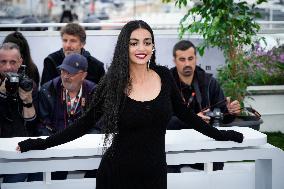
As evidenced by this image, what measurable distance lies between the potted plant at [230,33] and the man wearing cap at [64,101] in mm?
2034

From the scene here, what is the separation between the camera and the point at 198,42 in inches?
259

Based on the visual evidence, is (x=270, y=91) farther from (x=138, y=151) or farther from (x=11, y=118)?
(x=138, y=151)

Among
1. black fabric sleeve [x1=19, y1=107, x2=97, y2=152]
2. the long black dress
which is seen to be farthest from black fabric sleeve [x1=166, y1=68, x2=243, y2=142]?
black fabric sleeve [x1=19, y1=107, x2=97, y2=152]

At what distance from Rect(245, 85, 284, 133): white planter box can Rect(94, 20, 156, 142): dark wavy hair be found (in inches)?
176

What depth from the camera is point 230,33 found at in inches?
231

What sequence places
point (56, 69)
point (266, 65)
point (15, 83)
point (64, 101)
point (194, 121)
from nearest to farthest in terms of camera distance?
point (194, 121), point (15, 83), point (64, 101), point (56, 69), point (266, 65)

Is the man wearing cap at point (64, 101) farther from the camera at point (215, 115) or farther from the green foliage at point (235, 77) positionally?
the green foliage at point (235, 77)

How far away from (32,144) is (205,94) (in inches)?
80.6

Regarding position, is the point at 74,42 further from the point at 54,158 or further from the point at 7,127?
the point at 54,158

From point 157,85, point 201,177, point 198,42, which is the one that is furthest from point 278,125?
point 157,85

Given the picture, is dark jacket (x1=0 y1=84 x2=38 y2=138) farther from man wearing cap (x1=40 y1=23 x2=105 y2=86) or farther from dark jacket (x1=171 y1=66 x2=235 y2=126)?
man wearing cap (x1=40 y1=23 x2=105 y2=86)

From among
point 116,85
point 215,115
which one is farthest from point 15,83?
point 215,115

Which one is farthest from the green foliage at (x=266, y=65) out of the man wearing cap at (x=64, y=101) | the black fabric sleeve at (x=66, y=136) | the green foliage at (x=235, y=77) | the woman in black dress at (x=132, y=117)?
the black fabric sleeve at (x=66, y=136)

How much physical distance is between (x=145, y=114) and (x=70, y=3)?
35.7 ft
